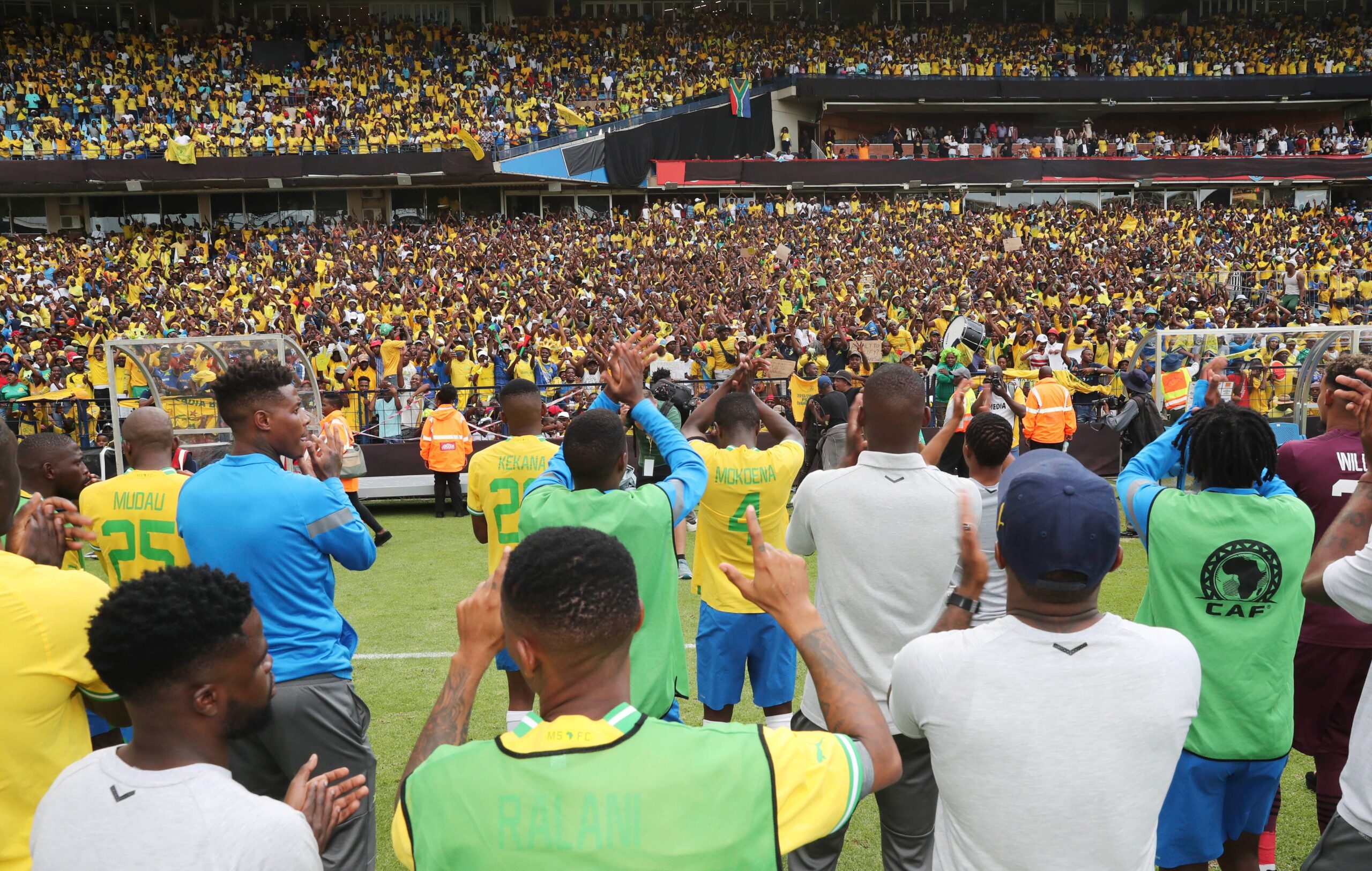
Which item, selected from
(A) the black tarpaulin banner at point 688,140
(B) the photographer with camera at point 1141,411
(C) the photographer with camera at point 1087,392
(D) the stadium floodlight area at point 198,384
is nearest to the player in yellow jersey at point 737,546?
(D) the stadium floodlight area at point 198,384

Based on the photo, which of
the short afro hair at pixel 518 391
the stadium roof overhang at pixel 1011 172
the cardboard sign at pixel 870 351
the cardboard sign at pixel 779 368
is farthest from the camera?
the stadium roof overhang at pixel 1011 172

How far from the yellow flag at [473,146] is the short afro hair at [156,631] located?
31.3m

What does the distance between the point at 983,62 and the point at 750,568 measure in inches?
1756

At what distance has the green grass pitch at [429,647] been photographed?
471cm

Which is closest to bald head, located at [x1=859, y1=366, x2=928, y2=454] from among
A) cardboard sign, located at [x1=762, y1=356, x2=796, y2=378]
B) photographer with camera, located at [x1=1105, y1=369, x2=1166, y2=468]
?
photographer with camera, located at [x1=1105, y1=369, x2=1166, y2=468]

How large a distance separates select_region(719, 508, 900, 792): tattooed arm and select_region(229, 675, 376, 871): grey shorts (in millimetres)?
1909

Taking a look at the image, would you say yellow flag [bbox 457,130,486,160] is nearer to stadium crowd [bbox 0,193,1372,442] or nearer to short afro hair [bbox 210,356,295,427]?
stadium crowd [bbox 0,193,1372,442]

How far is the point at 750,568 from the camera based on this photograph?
5242 mm

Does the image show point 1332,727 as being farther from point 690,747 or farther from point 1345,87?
point 1345,87

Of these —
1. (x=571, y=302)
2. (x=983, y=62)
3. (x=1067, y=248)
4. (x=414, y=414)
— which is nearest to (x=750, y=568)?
(x=414, y=414)

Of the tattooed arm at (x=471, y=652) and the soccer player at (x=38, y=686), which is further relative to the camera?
the soccer player at (x=38, y=686)

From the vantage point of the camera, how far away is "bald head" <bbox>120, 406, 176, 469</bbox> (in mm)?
4363

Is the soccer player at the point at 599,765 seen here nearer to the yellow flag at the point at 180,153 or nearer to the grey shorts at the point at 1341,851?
the grey shorts at the point at 1341,851

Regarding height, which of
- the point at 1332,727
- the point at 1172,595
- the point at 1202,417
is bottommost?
the point at 1332,727
